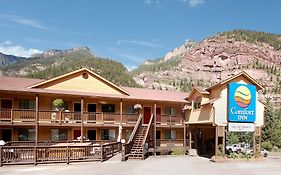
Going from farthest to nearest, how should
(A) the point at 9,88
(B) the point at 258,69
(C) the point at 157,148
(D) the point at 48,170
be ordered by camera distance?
(B) the point at 258,69
(C) the point at 157,148
(A) the point at 9,88
(D) the point at 48,170

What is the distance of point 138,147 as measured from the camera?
97.7ft

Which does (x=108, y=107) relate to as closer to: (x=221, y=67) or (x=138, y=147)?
(x=138, y=147)


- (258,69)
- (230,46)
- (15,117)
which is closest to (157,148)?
(15,117)

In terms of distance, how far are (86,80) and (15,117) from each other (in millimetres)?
7527

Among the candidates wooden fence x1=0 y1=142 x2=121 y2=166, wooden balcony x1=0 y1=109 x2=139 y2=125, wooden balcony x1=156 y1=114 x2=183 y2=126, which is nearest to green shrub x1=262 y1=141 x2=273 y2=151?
wooden balcony x1=156 y1=114 x2=183 y2=126

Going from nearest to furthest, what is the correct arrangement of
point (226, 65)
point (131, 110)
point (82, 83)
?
point (82, 83), point (131, 110), point (226, 65)

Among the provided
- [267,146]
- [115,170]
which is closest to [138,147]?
[115,170]

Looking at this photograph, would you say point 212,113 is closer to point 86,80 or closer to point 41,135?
point 86,80

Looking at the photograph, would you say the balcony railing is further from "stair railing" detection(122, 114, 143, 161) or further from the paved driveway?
the paved driveway

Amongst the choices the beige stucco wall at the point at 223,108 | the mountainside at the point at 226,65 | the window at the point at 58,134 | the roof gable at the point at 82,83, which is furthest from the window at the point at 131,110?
the mountainside at the point at 226,65

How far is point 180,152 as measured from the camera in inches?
1368

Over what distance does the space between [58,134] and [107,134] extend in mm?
4979

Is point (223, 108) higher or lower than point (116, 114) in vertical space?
higher

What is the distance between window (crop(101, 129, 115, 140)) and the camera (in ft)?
114
